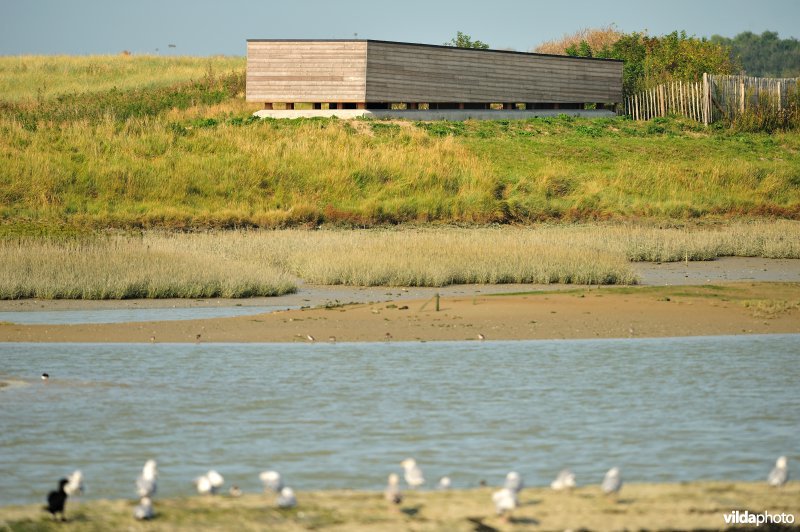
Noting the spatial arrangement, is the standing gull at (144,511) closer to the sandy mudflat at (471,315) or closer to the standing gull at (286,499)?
the standing gull at (286,499)

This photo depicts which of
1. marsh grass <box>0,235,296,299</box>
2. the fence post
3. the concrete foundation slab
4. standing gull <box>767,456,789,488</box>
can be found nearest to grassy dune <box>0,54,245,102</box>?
the concrete foundation slab

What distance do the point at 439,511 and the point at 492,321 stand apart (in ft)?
33.1

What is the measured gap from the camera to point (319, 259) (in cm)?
2436

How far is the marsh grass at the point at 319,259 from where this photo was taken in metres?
21.9

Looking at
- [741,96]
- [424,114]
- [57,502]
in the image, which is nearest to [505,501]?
[57,502]

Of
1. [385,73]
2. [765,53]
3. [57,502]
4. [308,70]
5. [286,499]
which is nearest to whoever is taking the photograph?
[57,502]

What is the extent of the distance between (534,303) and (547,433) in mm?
8264

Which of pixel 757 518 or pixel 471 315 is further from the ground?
pixel 471 315

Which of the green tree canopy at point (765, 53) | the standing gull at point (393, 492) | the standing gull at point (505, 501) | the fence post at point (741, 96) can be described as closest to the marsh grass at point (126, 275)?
the standing gull at point (393, 492)

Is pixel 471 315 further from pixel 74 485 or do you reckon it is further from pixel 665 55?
pixel 665 55

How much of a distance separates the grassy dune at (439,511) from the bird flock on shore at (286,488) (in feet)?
0.25

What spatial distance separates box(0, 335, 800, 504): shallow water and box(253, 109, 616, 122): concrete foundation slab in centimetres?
2840

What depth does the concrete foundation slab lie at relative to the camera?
147 feet

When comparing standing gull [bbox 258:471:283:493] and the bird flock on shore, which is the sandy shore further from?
standing gull [bbox 258:471:283:493]
